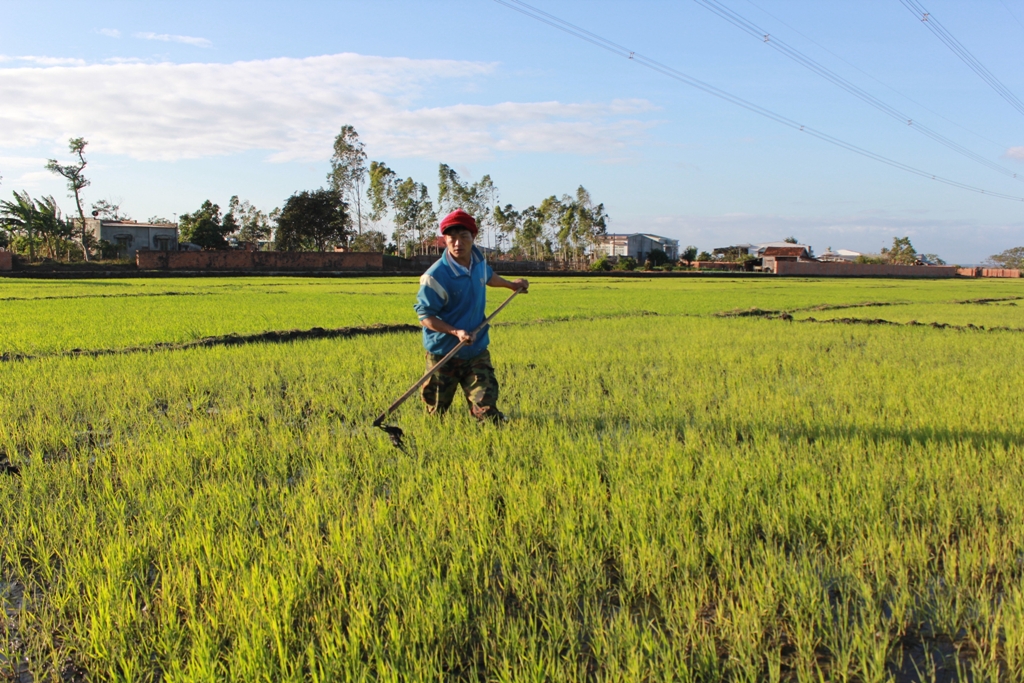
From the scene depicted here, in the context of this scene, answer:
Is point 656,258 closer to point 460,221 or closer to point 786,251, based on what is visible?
point 786,251

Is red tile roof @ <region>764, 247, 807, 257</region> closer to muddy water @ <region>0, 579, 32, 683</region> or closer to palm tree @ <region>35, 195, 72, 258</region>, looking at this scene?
palm tree @ <region>35, 195, 72, 258</region>

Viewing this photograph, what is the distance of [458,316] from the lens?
3822 millimetres

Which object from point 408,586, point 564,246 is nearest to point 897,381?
point 408,586

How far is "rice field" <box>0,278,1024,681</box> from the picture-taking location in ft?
5.71

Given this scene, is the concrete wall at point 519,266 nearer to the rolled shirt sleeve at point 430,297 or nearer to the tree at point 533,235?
the tree at point 533,235

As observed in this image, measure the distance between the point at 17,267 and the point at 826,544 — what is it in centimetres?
3512

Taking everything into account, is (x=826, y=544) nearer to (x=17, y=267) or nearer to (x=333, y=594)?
(x=333, y=594)

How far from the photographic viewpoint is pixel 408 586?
6.48ft

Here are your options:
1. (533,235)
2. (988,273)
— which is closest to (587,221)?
(533,235)

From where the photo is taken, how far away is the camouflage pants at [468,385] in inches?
150

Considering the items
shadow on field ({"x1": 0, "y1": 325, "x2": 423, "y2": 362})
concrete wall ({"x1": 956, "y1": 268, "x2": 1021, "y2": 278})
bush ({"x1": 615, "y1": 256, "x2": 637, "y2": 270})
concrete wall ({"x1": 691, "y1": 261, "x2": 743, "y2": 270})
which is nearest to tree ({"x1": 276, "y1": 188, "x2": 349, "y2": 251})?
bush ({"x1": 615, "y1": 256, "x2": 637, "y2": 270})

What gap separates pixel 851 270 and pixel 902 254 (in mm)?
19913

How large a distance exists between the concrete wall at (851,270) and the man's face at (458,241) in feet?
153

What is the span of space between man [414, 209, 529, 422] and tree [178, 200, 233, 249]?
146 feet
